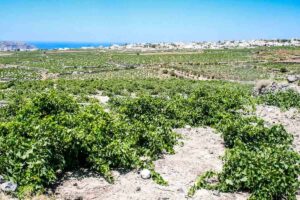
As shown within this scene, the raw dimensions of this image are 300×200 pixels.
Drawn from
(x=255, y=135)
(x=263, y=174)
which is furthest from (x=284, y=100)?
(x=263, y=174)

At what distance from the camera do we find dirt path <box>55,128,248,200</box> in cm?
786

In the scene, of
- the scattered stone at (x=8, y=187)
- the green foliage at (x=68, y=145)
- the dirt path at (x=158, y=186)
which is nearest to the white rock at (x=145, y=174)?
the dirt path at (x=158, y=186)

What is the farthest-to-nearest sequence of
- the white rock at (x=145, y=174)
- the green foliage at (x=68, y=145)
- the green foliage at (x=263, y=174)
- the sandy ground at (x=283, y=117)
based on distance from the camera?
the sandy ground at (x=283, y=117)
the white rock at (x=145, y=174)
the green foliage at (x=68, y=145)
the green foliage at (x=263, y=174)

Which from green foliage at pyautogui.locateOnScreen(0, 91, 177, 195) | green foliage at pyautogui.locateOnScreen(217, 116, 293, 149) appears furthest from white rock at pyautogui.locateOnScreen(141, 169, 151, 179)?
green foliage at pyautogui.locateOnScreen(217, 116, 293, 149)

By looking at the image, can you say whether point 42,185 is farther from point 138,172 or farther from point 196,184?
point 196,184

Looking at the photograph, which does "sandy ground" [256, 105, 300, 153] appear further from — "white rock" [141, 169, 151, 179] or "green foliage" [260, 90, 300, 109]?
"white rock" [141, 169, 151, 179]

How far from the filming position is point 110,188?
26.9 feet

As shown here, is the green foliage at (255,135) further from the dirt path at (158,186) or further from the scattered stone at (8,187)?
the scattered stone at (8,187)

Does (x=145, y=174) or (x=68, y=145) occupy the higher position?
(x=68, y=145)

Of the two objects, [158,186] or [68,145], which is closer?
[158,186]

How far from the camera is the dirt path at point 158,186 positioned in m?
7.86

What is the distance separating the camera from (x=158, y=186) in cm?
838

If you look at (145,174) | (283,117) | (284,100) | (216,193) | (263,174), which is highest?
(263,174)

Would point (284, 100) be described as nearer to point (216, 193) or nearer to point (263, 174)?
point (263, 174)
